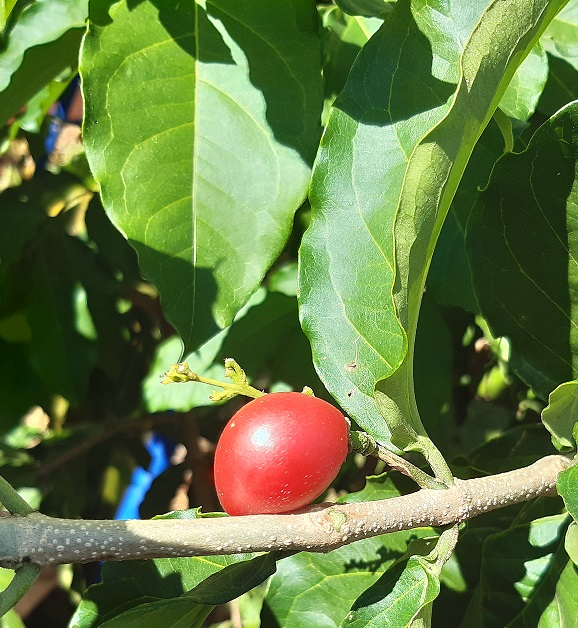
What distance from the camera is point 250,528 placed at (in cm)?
52

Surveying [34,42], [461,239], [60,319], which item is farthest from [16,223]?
[461,239]

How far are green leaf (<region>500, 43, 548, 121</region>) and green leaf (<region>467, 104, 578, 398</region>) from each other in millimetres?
146

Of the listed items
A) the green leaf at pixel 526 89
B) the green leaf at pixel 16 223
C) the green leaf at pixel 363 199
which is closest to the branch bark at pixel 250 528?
the green leaf at pixel 363 199

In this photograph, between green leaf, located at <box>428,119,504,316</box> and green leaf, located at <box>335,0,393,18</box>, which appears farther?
green leaf, located at <box>428,119,504,316</box>

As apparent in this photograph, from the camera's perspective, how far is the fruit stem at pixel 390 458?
1.90 feet

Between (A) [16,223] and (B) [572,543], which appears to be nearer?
(B) [572,543]

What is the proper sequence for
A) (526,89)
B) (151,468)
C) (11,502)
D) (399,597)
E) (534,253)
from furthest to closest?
(151,468), (526,89), (534,253), (399,597), (11,502)

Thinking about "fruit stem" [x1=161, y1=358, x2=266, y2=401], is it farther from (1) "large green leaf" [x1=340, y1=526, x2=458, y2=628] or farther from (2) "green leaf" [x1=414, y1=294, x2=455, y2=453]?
(2) "green leaf" [x1=414, y1=294, x2=455, y2=453]

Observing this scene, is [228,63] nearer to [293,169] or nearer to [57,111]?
[293,169]

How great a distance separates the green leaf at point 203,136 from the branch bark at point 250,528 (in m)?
0.26

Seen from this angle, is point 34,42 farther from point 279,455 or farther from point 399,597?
point 399,597

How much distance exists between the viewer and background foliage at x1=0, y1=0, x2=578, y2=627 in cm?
61

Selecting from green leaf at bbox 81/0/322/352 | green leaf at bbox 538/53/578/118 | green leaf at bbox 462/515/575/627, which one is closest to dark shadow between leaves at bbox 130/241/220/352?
green leaf at bbox 81/0/322/352

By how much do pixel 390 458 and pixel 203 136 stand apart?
37 cm
